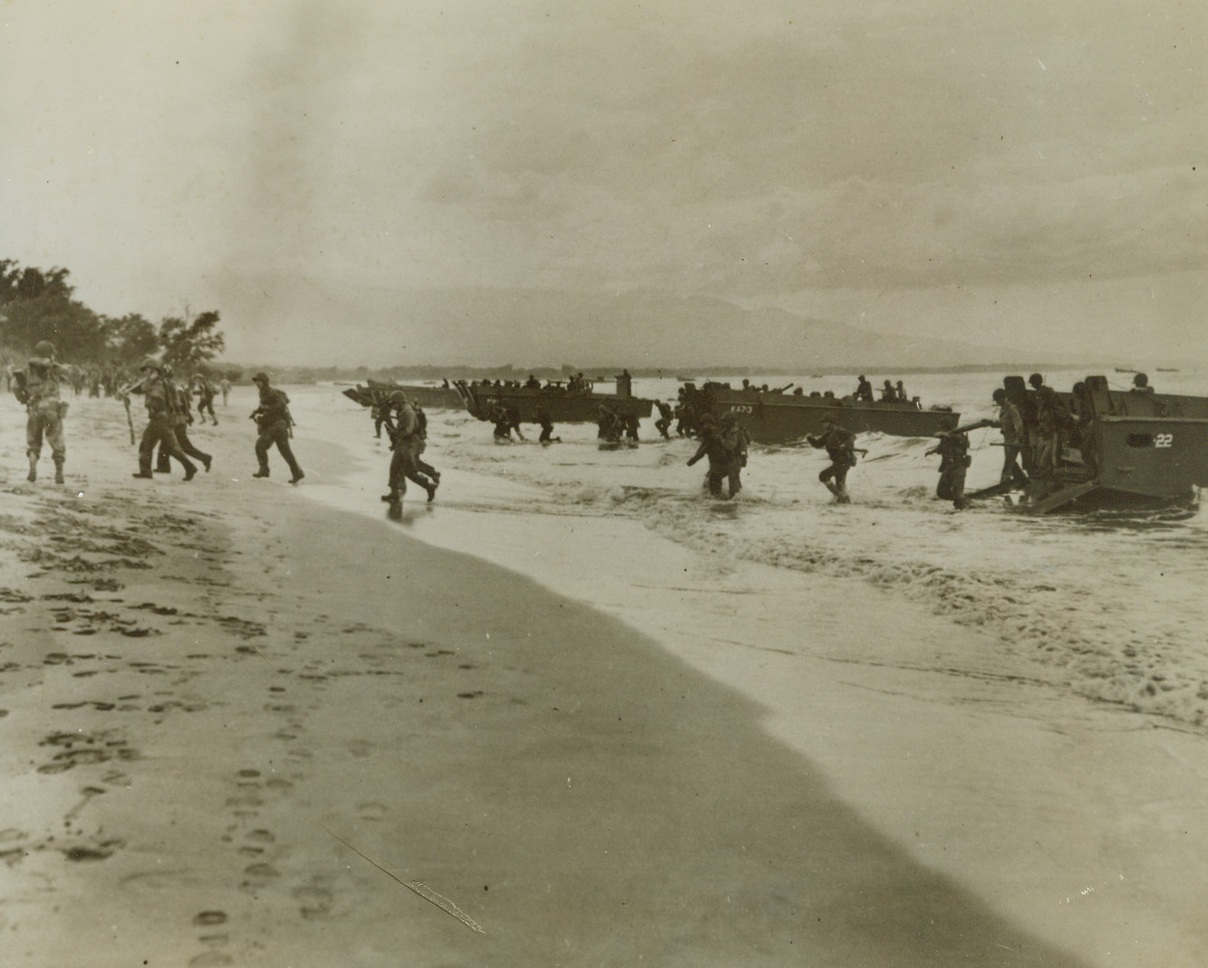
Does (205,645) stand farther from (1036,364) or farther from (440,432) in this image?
(1036,364)

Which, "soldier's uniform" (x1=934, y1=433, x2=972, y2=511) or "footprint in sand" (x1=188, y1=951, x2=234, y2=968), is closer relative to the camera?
"footprint in sand" (x1=188, y1=951, x2=234, y2=968)

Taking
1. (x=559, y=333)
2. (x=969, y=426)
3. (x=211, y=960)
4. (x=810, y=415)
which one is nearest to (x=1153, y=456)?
(x=969, y=426)

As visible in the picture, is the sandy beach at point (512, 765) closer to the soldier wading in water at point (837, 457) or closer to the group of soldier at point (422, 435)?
the group of soldier at point (422, 435)

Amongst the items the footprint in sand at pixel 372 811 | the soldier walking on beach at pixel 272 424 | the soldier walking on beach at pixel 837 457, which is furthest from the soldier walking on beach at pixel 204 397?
the soldier walking on beach at pixel 837 457

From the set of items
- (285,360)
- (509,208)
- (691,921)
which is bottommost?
(691,921)

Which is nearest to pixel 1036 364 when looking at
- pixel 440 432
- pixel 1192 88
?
pixel 1192 88

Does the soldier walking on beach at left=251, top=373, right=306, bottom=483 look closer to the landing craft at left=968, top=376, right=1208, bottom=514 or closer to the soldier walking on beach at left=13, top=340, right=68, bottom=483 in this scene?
the soldier walking on beach at left=13, top=340, right=68, bottom=483

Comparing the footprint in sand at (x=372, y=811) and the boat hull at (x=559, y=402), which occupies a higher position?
the boat hull at (x=559, y=402)

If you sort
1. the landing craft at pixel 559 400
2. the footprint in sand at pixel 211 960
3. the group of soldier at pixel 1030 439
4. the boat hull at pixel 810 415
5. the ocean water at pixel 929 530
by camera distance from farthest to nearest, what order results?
the landing craft at pixel 559 400 < the boat hull at pixel 810 415 < the group of soldier at pixel 1030 439 < the ocean water at pixel 929 530 < the footprint in sand at pixel 211 960

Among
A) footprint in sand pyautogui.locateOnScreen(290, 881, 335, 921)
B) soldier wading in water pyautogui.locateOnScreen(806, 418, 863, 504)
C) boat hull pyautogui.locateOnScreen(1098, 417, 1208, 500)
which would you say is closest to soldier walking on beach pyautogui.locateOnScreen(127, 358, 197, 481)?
footprint in sand pyautogui.locateOnScreen(290, 881, 335, 921)
